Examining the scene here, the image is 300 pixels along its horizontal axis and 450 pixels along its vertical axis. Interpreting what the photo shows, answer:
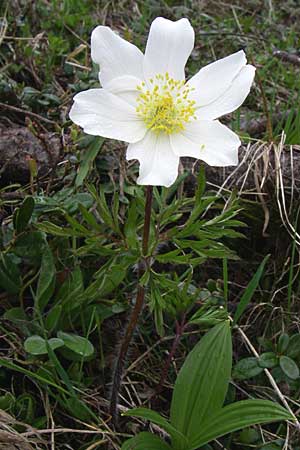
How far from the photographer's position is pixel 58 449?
1.50 meters

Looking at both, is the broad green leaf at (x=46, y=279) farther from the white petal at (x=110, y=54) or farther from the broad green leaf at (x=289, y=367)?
the broad green leaf at (x=289, y=367)

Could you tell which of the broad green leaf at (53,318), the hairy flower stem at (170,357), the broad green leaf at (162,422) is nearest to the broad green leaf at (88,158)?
the broad green leaf at (53,318)

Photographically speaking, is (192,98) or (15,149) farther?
(15,149)

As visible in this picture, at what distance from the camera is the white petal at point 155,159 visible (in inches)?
49.7

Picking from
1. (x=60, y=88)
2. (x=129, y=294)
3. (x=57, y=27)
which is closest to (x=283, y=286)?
(x=129, y=294)

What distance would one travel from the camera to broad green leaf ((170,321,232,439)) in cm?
141

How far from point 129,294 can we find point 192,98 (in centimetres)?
63

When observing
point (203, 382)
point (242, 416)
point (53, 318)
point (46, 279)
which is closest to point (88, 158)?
point (46, 279)

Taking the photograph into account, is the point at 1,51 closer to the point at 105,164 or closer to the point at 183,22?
the point at 105,164

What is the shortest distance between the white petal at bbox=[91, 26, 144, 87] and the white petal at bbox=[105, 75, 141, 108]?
13 mm

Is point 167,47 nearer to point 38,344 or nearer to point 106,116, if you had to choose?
point 106,116

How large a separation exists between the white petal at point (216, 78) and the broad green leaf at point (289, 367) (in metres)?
0.71

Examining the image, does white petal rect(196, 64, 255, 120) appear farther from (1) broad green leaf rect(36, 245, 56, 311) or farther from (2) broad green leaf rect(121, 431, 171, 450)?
(2) broad green leaf rect(121, 431, 171, 450)

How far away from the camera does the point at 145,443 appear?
1399 mm
